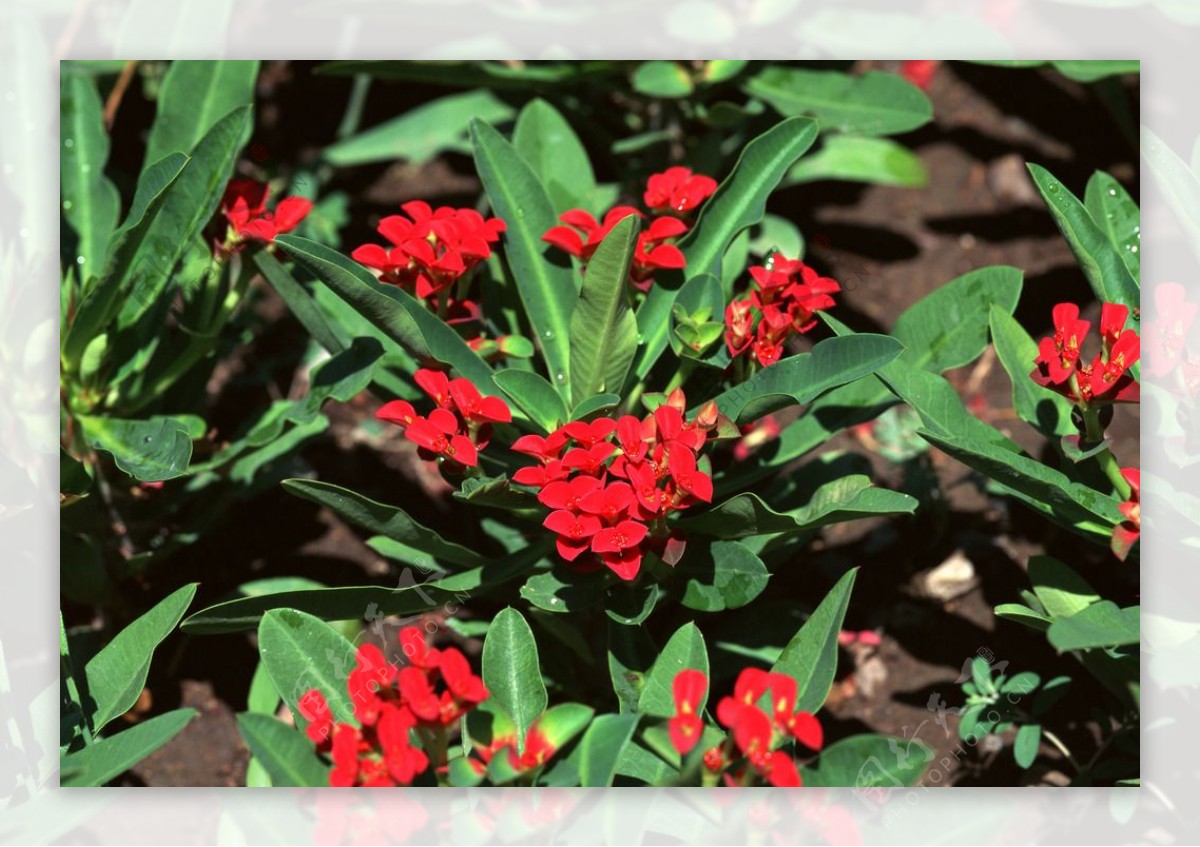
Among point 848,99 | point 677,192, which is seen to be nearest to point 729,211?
point 677,192

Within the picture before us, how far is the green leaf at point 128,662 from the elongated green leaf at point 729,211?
2.42 feet

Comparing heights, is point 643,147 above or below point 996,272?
above

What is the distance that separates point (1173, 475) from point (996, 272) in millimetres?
387

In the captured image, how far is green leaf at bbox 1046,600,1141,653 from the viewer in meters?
1.69

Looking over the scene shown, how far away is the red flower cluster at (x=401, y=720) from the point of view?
1.57 metres

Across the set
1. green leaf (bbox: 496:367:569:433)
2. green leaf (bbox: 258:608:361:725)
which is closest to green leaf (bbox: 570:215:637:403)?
green leaf (bbox: 496:367:569:433)

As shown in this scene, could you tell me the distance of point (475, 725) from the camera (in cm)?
172

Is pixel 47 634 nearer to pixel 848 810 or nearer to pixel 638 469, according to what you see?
pixel 638 469

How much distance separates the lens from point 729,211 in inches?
82.8

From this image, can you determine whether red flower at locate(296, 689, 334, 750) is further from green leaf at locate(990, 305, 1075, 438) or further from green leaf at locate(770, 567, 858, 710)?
green leaf at locate(990, 305, 1075, 438)

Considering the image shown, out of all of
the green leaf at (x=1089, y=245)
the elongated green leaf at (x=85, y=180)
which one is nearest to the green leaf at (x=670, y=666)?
the green leaf at (x=1089, y=245)

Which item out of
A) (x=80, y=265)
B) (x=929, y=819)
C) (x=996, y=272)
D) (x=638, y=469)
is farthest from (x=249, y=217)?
(x=929, y=819)

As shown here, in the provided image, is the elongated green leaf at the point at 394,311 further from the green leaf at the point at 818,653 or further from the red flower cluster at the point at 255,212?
the green leaf at the point at 818,653

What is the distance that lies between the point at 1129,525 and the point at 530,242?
95 cm
